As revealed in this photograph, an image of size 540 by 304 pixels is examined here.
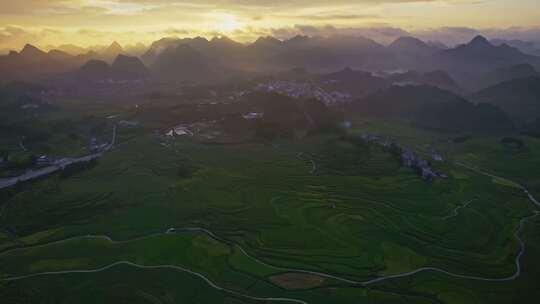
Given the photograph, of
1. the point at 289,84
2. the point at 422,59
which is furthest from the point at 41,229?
the point at 422,59

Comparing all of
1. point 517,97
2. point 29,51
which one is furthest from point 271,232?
point 29,51

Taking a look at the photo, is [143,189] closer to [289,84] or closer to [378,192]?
A: [378,192]

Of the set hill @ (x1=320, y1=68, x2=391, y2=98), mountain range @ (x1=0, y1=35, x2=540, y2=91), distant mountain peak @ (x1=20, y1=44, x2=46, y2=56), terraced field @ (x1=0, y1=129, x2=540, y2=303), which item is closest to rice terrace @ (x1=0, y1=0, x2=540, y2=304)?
terraced field @ (x1=0, y1=129, x2=540, y2=303)

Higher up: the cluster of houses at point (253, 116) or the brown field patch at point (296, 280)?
the brown field patch at point (296, 280)

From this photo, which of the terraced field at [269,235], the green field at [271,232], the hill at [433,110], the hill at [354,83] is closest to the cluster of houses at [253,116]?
the hill at [433,110]

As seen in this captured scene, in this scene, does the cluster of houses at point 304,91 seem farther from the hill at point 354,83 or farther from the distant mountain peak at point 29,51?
the distant mountain peak at point 29,51

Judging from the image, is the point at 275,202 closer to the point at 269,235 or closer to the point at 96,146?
the point at 269,235

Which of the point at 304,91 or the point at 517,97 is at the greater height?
the point at 304,91
